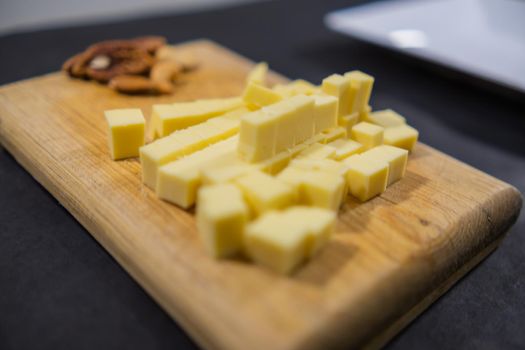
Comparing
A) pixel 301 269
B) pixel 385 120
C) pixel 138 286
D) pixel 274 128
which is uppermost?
pixel 274 128

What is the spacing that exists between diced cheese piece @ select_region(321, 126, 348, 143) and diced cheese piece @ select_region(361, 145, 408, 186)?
0.11 meters

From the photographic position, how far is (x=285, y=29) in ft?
10.3

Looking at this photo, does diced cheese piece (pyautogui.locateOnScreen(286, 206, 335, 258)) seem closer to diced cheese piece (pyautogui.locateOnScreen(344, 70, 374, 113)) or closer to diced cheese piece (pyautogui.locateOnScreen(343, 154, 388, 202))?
diced cheese piece (pyautogui.locateOnScreen(343, 154, 388, 202))

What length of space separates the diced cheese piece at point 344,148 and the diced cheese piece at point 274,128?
118 mm

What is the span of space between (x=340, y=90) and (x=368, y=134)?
0.16 m

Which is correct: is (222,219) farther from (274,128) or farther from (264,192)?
(274,128)

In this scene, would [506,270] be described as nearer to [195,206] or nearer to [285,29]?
[195,206]

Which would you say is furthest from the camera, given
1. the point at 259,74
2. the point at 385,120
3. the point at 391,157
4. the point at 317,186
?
the point at 259,74

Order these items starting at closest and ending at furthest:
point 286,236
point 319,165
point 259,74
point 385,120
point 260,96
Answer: point 286,236, point 319,165, point 260,96, point 385,120, point 259,74

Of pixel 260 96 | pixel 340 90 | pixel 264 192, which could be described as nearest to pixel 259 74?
pixel 260 96

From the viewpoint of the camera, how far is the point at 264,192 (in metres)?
1.19

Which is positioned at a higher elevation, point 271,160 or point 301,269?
point 271,160

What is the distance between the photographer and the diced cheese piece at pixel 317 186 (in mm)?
1238

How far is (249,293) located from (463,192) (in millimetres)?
799
